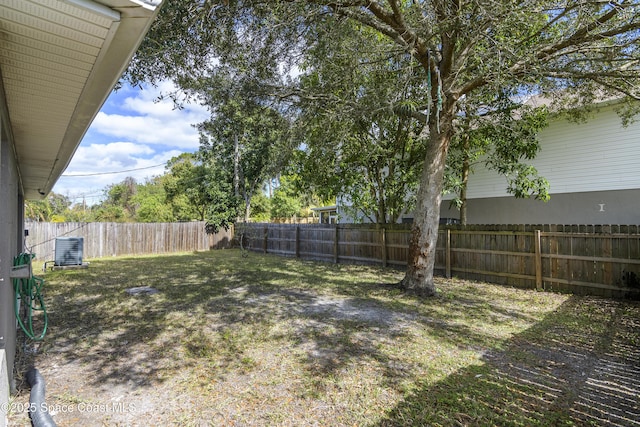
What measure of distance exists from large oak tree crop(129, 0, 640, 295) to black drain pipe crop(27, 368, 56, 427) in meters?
4.17

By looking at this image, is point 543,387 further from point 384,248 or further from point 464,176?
point 464,176

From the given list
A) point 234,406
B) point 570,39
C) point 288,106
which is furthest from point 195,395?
point 570,39

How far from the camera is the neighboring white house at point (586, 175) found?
910 centimetres

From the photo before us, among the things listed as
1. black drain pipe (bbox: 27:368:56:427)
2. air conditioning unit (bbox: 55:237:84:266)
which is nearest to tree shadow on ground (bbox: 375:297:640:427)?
black drain pipe (bbox: 27:368:56:427)

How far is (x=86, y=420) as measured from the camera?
8.52ft

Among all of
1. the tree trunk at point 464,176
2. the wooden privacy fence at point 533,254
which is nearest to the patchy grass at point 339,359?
the wooden privacy fence at point 533,254

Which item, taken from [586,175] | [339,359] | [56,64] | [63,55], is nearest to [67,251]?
[339,359]

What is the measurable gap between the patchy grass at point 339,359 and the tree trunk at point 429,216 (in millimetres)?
475

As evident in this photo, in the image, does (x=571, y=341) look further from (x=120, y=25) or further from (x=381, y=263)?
(x=381, y=263)

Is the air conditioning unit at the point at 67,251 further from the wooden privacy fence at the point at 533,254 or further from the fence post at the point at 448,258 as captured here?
the fence post at the point at 448,258

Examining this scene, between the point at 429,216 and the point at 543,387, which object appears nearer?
the point at 543,387

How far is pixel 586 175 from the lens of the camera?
31.7 feet

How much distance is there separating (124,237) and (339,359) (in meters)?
14.5

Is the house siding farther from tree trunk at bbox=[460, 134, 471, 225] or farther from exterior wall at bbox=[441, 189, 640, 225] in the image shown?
tree trunk at bbox=[460, 134, 471, 225]
